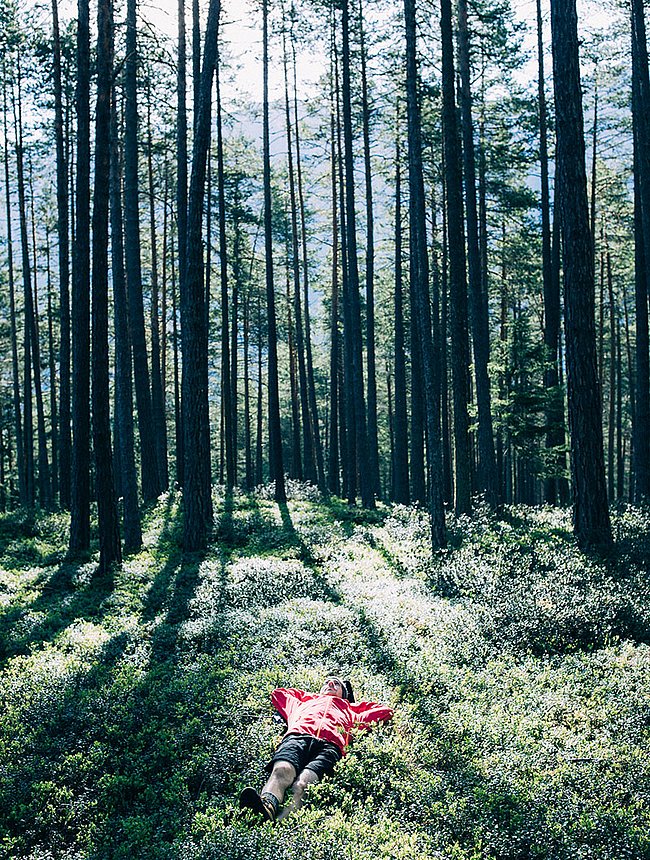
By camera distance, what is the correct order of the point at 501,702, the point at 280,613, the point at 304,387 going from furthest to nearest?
the point at 304,387 → the point at 280,613 → the point at 501,702

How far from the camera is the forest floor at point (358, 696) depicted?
14.2 ft

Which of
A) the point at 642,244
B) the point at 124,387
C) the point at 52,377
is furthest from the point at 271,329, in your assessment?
the point at 52,377

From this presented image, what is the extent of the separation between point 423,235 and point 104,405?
21.1ft

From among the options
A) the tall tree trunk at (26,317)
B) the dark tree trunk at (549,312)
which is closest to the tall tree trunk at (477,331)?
the dark tree trunk at (549,312)

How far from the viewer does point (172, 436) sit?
49969mm

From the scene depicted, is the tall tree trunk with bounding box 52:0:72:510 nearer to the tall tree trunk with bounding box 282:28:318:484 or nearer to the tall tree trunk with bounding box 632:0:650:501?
the tall tree trunk with bounding box 282:28:318:484

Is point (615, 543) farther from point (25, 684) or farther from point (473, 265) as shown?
point (473, 265)

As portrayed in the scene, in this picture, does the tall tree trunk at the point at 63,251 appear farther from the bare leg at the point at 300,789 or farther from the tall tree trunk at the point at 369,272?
the bare leg at the point at 300,789

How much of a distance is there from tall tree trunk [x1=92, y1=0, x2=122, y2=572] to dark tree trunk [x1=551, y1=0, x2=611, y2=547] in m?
7.11

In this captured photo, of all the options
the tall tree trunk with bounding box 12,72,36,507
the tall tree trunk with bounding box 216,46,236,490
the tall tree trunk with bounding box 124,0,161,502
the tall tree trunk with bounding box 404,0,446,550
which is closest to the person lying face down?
the tall tree trunk with bounding box 404,0,446,550

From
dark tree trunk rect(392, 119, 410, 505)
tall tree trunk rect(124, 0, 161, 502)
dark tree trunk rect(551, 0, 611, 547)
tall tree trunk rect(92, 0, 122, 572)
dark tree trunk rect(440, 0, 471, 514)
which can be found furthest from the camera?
dark tree trunk rect(392, 119, 410, 505)

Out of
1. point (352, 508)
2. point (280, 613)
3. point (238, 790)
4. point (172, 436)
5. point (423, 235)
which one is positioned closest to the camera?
point (238, 790)

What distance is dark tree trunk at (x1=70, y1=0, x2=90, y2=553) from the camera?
11.8 meters

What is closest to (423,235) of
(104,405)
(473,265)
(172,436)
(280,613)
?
(473,265)
